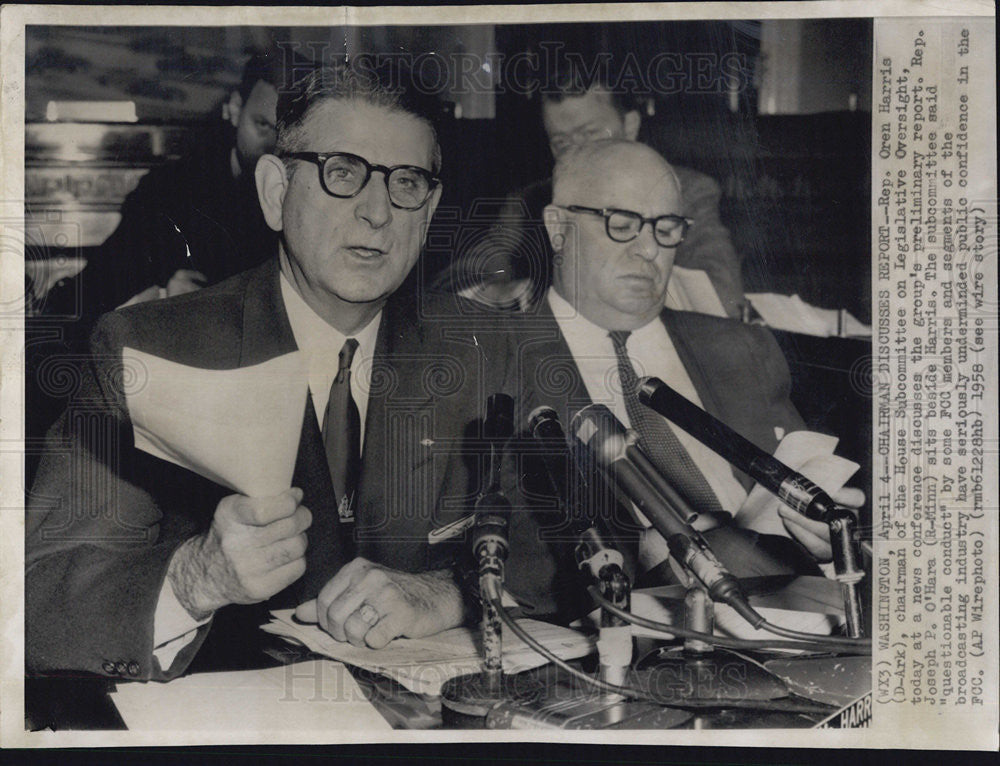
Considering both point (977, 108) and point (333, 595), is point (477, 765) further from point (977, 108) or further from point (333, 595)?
point (977, 108)

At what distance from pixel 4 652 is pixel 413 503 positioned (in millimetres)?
639

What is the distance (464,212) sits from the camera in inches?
54.2

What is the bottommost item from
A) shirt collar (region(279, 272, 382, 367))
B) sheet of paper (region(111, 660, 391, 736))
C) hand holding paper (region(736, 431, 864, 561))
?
sheet of paper (region(111, 660, 391, 736))

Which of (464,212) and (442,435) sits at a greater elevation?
(464,212)

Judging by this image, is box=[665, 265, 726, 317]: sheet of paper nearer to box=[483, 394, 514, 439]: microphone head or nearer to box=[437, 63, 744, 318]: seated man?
box=[437, 63, 744, 318]: seated man

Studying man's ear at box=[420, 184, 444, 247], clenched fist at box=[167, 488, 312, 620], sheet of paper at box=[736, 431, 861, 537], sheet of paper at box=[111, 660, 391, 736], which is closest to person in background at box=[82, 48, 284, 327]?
man's ear at box=[420, 184, 444, 247]

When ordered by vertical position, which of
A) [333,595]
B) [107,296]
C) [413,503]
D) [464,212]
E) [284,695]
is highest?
[464,212]

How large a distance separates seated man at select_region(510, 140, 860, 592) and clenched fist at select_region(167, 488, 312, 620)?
34 cm

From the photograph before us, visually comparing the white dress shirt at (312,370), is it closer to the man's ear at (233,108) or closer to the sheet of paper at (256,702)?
the sheet of paper at (256,702)

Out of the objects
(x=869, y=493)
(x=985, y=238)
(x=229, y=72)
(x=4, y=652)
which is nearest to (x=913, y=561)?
(x=869, y=493)

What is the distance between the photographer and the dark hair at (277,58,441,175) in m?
1.36

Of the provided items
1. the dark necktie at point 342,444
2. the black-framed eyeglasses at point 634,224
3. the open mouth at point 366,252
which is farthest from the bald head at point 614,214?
the dark necktie at point 342,444

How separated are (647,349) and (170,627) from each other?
793 millimetres

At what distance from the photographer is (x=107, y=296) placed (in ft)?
4.53
